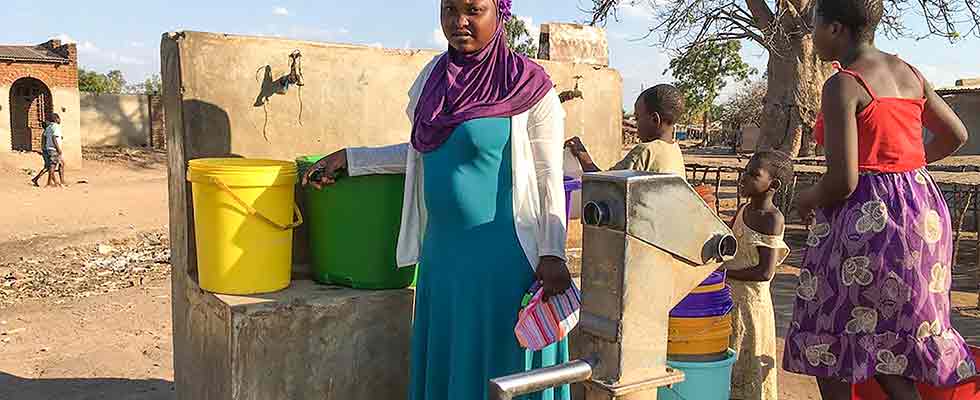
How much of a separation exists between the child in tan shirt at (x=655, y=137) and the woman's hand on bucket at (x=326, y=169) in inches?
41.1

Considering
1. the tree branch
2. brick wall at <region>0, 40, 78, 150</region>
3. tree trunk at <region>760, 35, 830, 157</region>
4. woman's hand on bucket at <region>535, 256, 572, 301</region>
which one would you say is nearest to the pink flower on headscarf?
woman's hand on bucket at <region>535, 256, 572, 301</region>

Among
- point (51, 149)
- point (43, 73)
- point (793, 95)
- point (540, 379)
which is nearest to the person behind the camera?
point (540, 379)

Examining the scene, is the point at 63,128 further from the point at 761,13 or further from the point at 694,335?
the point at 694,335

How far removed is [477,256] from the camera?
91.1 inches

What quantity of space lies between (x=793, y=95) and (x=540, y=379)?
11.7 metres

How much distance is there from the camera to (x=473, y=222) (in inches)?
91.0

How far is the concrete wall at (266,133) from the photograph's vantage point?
2.84m

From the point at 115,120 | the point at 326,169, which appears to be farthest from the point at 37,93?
the point at 326,169

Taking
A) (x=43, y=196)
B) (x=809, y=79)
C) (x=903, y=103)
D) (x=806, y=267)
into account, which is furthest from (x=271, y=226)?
(x=43, y=196)

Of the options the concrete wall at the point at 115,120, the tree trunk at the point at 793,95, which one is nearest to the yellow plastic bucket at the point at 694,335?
the tree trunk at the point at 793,95

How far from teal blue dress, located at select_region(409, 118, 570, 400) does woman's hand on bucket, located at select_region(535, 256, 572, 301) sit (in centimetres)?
13

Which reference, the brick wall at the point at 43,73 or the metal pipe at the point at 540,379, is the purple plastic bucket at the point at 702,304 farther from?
the brick wall at the point at 43,73

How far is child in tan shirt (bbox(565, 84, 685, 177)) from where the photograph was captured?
3.12 metres

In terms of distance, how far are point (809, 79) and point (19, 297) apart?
1046 cm
